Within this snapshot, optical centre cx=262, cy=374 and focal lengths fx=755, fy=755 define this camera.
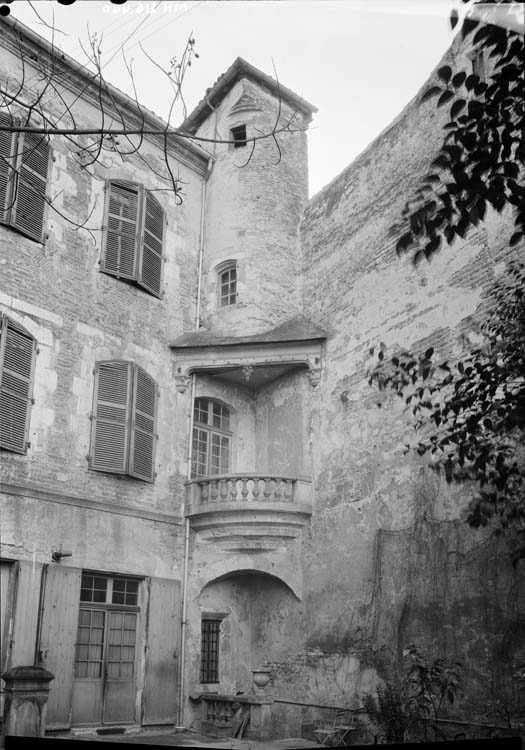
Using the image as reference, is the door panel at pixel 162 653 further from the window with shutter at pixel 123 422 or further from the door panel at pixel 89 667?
the window with shutter at pixel 123 422

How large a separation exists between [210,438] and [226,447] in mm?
455

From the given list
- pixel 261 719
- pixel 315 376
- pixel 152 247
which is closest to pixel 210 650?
pixel 261 719

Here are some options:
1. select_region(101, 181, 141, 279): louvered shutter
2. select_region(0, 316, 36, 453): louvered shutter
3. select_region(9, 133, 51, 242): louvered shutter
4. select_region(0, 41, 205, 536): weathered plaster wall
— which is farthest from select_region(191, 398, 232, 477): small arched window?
select_region(9, 133, 51, 242): louvered shutter

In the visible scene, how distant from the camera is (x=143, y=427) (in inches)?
525

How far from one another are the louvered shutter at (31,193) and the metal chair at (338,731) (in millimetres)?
9003

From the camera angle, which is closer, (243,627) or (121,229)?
(243,627)

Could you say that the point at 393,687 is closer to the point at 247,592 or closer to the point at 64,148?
the point at 247,592

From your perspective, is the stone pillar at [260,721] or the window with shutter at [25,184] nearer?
the stone pillar at [260,721]

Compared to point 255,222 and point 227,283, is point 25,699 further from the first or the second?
point 255,222

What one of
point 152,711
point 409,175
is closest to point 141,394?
point 152,711

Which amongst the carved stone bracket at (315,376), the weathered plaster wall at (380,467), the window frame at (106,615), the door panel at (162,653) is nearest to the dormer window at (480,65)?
the weathered plaster wall at (380,467)

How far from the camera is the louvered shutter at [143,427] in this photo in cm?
1298

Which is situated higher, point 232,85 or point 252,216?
point 232,85

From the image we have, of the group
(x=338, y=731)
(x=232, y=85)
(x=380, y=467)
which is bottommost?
(x=338, y=731)
